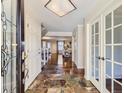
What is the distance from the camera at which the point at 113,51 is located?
3.05m

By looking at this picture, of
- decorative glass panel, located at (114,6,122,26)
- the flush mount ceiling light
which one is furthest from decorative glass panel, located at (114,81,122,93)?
the flush mount ceiling light

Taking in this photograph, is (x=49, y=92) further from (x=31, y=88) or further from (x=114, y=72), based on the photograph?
(x=114, y=72)

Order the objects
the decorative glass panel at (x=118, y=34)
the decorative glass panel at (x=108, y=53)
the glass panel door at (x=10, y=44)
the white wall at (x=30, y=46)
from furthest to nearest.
Answer: 1. the white wall at (x=30, y=46)
2. the decorative glass panel at (x=108, y=53)
3. the decorative glass panel at (x=118, y=34)
4. the glass panel door at (x=10, y=44)

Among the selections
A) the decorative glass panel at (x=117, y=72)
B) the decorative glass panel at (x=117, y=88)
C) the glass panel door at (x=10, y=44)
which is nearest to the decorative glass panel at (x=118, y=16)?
the decorative glass panel at (x=117, y=72)

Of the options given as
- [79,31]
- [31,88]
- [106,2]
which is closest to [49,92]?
[31,88]

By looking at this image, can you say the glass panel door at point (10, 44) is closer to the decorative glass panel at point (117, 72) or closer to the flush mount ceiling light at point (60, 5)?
the decorative glass panel at point (117, 72)

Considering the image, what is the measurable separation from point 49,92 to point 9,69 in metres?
2.21

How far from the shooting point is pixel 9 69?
1.89 m

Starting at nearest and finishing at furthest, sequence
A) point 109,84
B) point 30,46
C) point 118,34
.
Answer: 1. point 118,34
2. point 109,84
3. point 30,46

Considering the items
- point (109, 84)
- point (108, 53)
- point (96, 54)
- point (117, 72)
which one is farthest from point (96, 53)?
point (117, 72)

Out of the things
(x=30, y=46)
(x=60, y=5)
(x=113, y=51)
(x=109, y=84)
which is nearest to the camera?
(x=113, y=51)

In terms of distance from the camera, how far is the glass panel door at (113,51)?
110 inches

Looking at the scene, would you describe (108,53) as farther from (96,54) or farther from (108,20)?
(96,54)

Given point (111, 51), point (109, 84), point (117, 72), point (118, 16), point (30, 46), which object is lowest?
point (109, 84)
